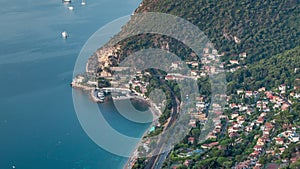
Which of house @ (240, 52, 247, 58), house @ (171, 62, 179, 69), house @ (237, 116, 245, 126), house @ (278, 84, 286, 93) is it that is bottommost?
house @ (237, 116, 245, 126)

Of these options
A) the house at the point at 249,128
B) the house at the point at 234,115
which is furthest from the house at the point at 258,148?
the house at the point at 234,115

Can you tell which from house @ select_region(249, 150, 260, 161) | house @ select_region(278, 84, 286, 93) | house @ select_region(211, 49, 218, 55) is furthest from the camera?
house @ select_region(211, 49, 218, 55)

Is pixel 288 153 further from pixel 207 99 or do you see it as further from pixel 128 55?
pixel 128 55

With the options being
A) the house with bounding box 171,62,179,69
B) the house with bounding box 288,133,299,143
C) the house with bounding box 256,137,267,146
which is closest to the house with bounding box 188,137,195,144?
the house with bounding box 256,137,267,146

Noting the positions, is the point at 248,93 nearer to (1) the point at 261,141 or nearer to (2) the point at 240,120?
(2) the point at 240,120

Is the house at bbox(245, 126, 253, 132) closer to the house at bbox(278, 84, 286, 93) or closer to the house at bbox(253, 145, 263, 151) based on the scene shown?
the house at bbox(253, 145, 263, 151)

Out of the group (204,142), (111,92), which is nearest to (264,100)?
(204,142)

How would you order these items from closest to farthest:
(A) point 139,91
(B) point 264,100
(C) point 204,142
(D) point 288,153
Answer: (D) point 288,153, (C) point 204,142, (B) point 264,100, (A) point 139,91

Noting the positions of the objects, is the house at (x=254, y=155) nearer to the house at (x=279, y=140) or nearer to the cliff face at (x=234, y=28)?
the house at (x=279, y=140)
